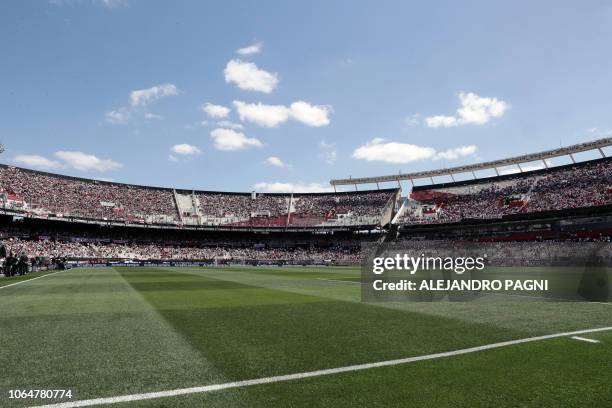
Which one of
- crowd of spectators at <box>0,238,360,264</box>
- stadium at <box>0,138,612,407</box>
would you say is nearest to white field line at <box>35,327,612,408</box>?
stadium at <box>0,138,612,407</box>

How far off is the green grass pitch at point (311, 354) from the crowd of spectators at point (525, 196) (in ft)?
172

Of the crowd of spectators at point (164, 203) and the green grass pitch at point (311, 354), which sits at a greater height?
the crowd of spectators at point (164, 203)

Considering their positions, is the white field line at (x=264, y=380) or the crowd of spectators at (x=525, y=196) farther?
the crowd of spectators at (x=525, y=196)

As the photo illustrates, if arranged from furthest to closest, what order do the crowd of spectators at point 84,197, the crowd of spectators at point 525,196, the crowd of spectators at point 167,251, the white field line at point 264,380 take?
1. the crowd of spectators at point 84,197
2. the crowd of spectators at point 167,251
3. the crowd of spectators at point 525,196
4. the white field line at point 264,380

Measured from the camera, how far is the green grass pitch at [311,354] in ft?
14.5

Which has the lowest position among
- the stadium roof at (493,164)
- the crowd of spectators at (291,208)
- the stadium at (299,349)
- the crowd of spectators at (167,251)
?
the crowd of spectators at (167,251)

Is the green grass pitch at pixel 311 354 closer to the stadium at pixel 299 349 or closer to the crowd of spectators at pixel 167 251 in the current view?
the stadium at pixel 299 349

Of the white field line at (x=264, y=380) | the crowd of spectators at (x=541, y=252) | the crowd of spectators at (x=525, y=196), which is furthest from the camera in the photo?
the crowd of spectators at (x=525, y=196)

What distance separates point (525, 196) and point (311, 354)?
66148mm

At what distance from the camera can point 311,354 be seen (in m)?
6.28

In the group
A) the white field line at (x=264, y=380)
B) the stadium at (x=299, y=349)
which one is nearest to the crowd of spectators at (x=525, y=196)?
the stadium at (x=299, y=349)

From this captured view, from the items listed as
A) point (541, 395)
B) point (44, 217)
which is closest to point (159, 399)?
point (541, 395)

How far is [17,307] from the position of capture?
11984 millimetres

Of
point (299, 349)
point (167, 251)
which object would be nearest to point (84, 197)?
point (167, 251)
